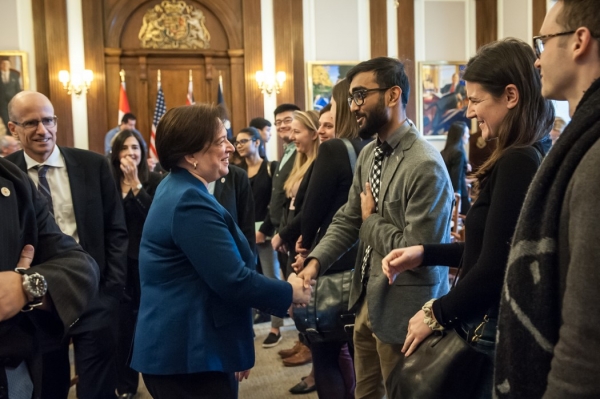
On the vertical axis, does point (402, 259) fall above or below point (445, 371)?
above

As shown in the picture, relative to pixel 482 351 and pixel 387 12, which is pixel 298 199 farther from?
pixel 387 12

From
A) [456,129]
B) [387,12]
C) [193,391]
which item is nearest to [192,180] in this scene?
[193,391]

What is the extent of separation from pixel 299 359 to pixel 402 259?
9.18 ft

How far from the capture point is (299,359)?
449 cm

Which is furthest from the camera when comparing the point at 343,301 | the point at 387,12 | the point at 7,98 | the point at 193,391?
the point at 387,12

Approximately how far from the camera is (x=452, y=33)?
1145 centimetres

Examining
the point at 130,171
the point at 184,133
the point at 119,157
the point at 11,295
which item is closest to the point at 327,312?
the point at 184,133

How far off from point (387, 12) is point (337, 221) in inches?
365

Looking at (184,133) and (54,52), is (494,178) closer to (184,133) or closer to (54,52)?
(184,133)

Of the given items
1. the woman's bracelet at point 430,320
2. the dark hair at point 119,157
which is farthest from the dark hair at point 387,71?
the dark hair at point 119,157

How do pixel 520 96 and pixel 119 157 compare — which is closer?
pixel 520 96

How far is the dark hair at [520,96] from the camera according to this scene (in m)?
1.65

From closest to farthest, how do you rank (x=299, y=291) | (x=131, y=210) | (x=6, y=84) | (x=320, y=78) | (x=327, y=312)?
(x=299, y=291)
(x=327, y=312)
(x=131, y=210)
(x=6, y=84)
(x=320, y=78)

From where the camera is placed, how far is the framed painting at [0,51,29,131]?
9398 millimetres
